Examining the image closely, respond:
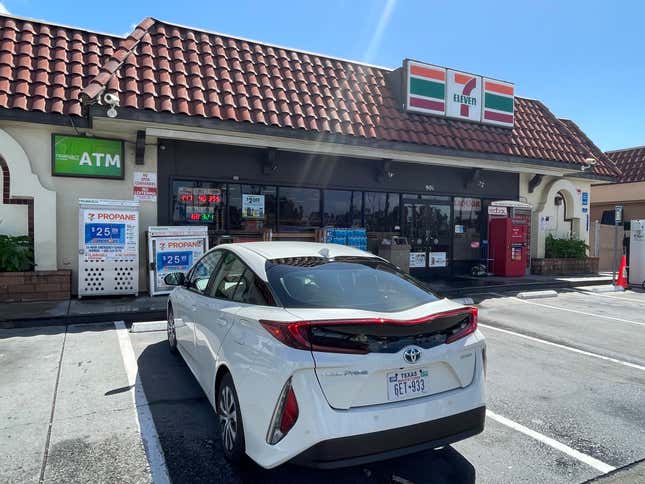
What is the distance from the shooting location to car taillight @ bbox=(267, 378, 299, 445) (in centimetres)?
259

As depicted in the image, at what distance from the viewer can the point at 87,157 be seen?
9.16 metres

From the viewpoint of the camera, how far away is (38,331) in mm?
6637

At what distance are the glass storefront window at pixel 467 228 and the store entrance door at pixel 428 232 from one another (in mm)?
337

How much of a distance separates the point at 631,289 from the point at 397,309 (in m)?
13.4

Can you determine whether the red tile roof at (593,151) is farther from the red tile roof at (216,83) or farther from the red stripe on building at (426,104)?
the red stripe on building at (426,104)

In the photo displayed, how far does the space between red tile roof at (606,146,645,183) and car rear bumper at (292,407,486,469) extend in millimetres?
23955

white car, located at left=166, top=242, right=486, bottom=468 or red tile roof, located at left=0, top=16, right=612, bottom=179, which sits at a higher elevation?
red tile roof, located at left=0, top=16, right=612, bottom=179

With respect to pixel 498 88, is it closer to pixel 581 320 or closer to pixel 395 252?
pixel 395 252

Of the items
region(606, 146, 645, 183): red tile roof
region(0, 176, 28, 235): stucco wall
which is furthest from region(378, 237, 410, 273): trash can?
region(606, 146, 645, 183): red tile roof

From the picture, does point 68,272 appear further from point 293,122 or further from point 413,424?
point 413,424

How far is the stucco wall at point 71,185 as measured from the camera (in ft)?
28.6

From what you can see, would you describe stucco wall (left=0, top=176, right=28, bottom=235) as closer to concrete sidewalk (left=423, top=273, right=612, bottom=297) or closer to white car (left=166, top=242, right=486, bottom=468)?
white car (left=166, top=242, right=486, bottom=468)

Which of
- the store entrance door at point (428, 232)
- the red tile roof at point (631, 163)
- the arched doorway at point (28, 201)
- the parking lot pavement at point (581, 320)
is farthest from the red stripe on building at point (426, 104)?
the red tile roof at point (631, 163)

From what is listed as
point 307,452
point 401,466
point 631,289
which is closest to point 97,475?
point 307,452
